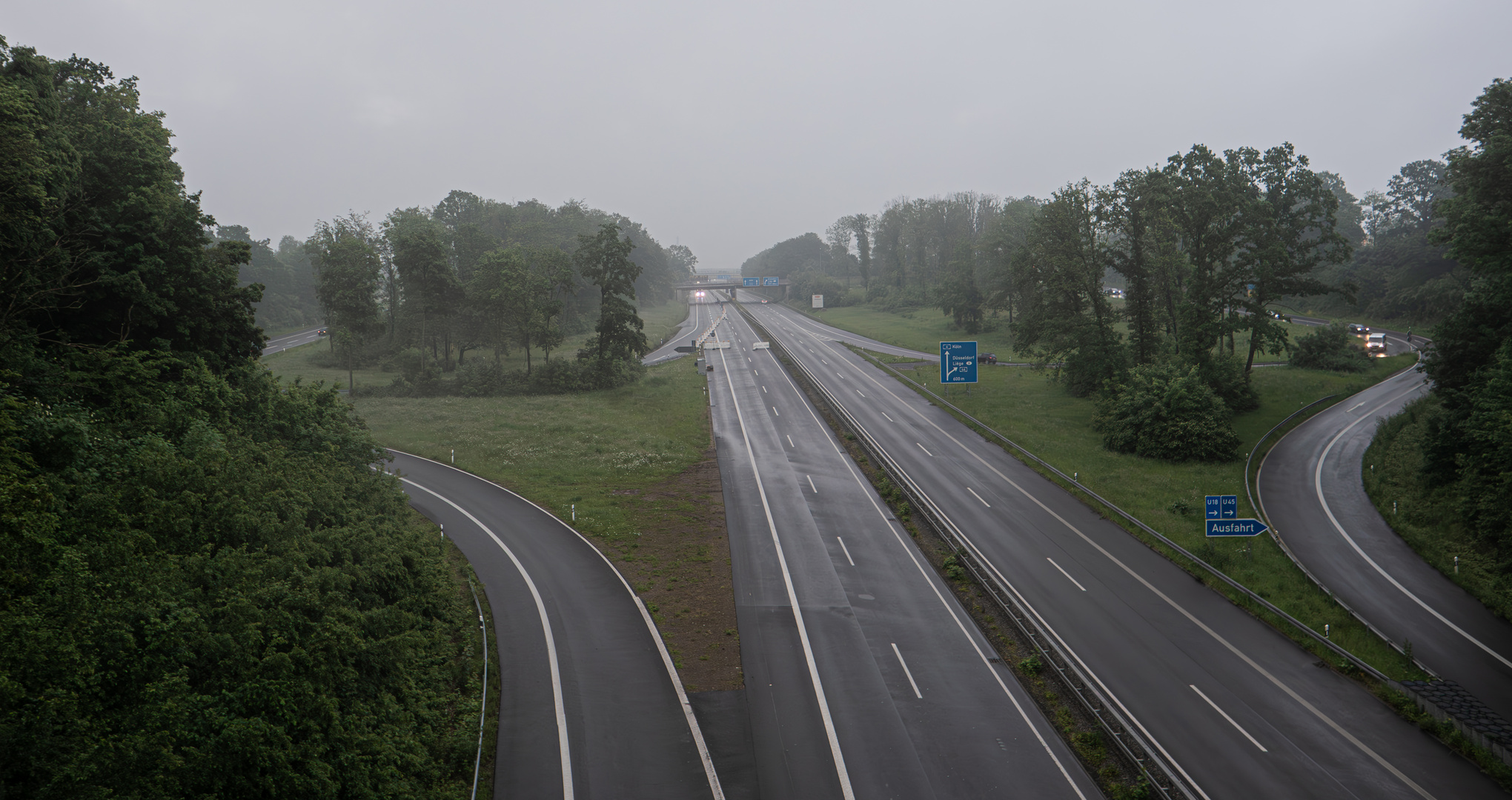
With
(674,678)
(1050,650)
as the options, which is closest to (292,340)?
(674,678)

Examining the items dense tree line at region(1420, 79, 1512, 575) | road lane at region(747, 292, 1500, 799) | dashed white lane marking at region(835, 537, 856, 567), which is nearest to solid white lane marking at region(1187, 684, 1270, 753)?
road lane at region(747, 292, 1500, 799)

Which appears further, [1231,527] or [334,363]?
[334,363]

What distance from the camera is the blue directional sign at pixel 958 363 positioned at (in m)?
54.4

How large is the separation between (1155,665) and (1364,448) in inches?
1206

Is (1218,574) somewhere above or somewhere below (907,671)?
above

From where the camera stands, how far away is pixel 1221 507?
86.2 ft

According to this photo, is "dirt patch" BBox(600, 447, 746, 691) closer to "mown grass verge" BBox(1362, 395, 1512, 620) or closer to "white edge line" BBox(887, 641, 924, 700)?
"white edge line" BBox(887, 641, 924, 700)

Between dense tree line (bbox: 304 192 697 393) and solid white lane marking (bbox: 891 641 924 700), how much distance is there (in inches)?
1716

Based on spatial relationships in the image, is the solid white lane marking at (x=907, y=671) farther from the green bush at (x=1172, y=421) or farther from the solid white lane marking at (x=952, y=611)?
the green bush at (x=1172, y=421)

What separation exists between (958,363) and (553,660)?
41.6m

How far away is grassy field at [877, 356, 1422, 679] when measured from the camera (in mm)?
23359

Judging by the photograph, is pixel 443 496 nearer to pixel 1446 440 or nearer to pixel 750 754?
pixel 750 754

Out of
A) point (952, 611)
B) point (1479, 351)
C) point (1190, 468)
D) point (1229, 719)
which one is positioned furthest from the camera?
point (1190, 468)

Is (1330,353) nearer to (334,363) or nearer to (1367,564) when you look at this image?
(1367,564)
